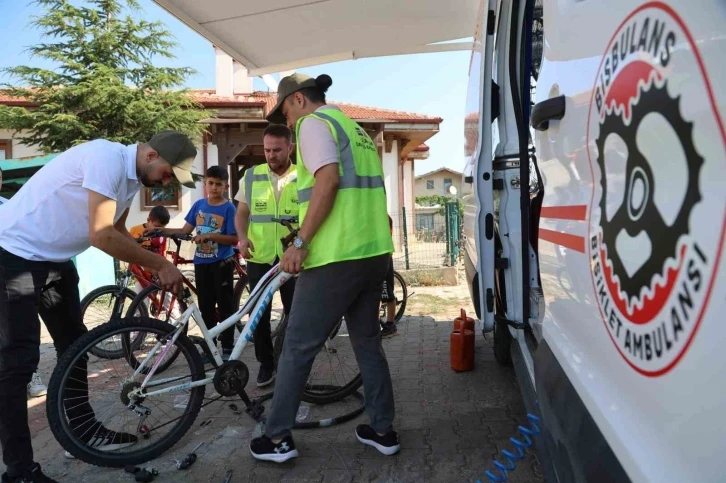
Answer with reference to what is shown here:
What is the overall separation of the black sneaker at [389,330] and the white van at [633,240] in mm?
3950

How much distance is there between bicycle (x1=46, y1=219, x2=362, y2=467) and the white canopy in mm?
2728

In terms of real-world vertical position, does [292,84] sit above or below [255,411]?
above

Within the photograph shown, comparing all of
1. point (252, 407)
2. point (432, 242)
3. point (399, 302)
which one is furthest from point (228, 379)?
point (432, 242)

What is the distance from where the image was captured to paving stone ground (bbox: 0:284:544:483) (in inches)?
102

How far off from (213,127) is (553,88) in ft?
47.9

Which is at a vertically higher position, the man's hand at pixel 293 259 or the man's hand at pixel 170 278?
the man's hand at pixel 293 259

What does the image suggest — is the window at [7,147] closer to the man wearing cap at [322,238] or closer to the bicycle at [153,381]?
the bicycle at [153,381]

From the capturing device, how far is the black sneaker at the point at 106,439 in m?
2.79

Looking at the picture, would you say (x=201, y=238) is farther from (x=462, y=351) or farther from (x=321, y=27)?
(x=321, y=27)

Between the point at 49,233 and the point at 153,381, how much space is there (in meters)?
0.99

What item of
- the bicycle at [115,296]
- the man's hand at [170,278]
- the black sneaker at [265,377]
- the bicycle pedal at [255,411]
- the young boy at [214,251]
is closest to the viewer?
the man's hand at [170,278]

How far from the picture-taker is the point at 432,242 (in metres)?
10.9

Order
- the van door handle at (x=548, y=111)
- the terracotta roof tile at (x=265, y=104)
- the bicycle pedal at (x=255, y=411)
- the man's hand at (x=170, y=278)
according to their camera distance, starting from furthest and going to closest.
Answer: the terracotta roof tile at (x=265, y=104) → the bicycle pedal at (x=255, y=411) → the man's hand at (x=170, y=278) → the van door handle at (x=548, y=111)

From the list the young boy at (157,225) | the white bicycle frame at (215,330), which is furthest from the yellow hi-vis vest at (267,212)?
the young boy at (157,225)
